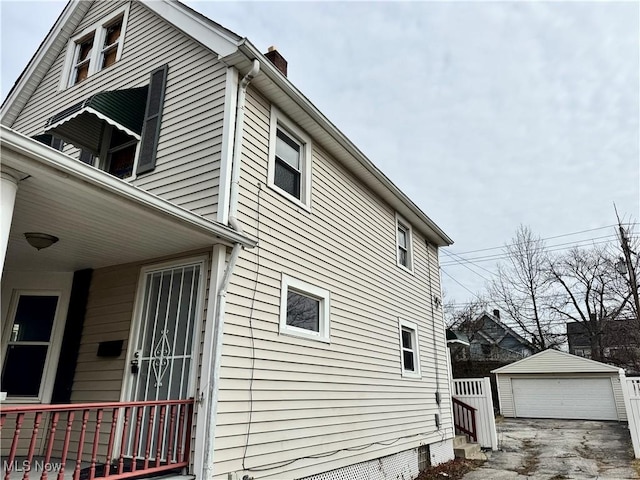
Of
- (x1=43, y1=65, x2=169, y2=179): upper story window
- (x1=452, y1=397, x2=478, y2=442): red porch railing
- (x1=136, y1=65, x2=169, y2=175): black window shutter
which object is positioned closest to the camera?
(x1=43, y1=65, x2=169, y2=179): upper story window

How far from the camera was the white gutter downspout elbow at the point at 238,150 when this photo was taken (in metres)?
5.09

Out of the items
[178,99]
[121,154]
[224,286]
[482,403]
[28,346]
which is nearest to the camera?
[224,286]

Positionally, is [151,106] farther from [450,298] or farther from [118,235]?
[450,298]

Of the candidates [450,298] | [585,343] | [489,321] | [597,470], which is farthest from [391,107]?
[585,343]

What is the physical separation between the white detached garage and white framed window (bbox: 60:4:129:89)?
22.5 metres

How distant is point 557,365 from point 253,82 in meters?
21.3

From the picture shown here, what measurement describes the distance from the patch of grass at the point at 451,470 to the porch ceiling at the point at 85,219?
6675mm

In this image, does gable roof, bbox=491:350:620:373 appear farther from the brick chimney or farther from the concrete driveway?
the brick chimney

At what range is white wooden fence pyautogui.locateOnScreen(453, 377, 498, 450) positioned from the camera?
39.0 feet

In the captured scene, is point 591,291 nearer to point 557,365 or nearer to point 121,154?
point 557,365

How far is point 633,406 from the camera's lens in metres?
10.8

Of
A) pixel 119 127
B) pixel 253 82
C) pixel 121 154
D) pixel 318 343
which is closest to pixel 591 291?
pixel 318 343

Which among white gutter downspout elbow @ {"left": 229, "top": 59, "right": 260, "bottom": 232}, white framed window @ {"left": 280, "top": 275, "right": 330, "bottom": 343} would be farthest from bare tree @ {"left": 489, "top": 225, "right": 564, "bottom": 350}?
white gutter downspout elbow @ {"left": 229, "top": 59, "right": 260, "bottom": 232}

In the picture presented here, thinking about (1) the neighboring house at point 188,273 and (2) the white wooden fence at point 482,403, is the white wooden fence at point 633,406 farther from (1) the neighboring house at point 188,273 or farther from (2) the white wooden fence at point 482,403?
(1) the neighboring house at point 188,273
